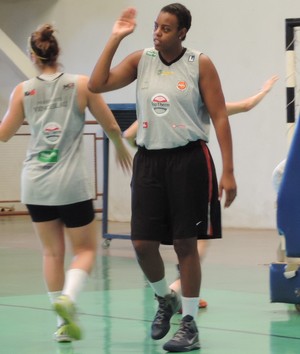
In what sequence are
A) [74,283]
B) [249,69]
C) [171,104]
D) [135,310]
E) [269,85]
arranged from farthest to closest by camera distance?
[249,69] < [269,85] < [135,310] < [74,283] < [171,104]

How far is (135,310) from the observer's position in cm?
568

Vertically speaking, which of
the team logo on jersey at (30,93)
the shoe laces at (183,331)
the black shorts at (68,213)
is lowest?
the shoe laces at (183,331)

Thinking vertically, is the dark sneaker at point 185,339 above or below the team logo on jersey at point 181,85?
below

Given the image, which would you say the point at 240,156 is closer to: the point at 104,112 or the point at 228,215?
the point at 228,215

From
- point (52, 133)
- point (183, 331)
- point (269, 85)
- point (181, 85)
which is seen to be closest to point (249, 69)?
point (269, 85)

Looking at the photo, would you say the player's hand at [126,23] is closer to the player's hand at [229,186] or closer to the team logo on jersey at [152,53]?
the team logo on jersey at [152,53]

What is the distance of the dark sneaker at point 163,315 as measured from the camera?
456 centimetres

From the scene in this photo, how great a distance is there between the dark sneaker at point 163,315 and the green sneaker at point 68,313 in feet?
1.26

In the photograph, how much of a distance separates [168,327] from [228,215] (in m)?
7.93

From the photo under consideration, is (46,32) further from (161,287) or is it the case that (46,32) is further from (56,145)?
(161,287)

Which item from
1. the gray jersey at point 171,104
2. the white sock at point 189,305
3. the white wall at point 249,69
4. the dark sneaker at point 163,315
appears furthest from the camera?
the white wall at point 249,69

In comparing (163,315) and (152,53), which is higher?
(152,53)

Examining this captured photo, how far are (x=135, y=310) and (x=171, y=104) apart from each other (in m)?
1.80

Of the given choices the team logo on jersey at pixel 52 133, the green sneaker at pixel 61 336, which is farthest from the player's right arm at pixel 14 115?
the green sneaker at pixel 61 336
